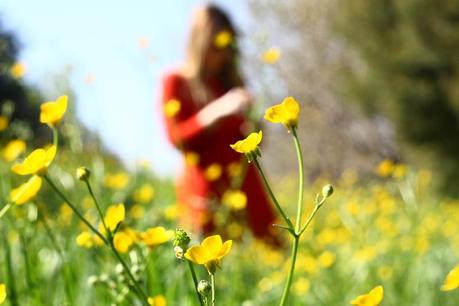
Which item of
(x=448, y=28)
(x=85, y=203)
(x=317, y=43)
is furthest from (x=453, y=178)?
(x=85, y=203)

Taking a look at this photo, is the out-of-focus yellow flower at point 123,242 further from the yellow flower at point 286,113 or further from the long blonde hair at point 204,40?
the long blonde hair at point 204,40

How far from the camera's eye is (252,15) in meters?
12.6

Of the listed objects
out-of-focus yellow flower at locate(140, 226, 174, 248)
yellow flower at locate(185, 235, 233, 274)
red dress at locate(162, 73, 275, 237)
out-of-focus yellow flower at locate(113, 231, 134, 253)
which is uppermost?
red dress at locate(162, 73, 275, 237)

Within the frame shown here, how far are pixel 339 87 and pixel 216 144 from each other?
8.81 meters

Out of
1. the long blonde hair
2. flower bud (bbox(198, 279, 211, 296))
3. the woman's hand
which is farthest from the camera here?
the long blonde hair

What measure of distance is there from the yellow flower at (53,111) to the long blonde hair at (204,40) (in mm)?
2005

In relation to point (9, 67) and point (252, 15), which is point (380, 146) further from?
point (9, 67)

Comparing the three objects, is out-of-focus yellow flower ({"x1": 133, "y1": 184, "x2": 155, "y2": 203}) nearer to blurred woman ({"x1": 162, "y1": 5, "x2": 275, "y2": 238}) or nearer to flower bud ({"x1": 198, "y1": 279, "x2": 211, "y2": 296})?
blurred woman ({"x1": 162, "y1": 5, "x2": 275, "y2": 238})

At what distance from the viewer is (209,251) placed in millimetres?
543

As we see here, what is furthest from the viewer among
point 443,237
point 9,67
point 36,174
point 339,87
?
point 339,87

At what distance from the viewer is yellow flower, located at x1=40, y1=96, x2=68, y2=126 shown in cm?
72

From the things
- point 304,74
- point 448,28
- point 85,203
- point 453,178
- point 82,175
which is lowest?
point 82,175

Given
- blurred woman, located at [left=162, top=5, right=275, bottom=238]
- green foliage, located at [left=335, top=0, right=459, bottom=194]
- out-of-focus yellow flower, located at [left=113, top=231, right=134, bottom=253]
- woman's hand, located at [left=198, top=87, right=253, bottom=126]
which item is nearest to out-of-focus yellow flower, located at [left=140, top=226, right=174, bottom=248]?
out-of-focus yellow flower, located at [left=113, top=231, right=134, bottom=253]

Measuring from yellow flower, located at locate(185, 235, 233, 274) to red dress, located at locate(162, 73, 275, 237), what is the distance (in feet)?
6.06
